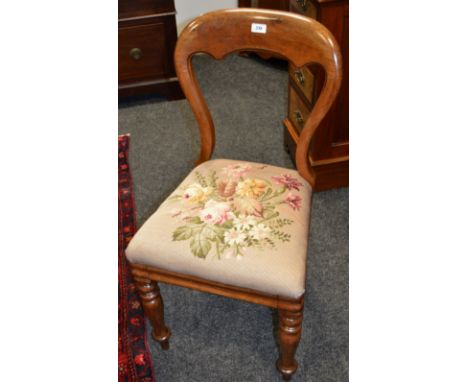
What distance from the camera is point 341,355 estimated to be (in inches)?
62.1

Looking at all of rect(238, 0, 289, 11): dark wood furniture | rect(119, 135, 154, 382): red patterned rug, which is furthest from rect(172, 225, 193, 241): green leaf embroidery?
rect(238, 0, 289, 11): dark wood furniture

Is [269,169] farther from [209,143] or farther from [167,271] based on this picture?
[167,271]

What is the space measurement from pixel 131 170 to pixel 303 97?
1.01 m

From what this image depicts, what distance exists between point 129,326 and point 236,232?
679 millimetres

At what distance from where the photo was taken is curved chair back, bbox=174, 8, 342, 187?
50.5 inches

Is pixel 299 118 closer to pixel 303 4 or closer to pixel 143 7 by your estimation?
pixel 303 4

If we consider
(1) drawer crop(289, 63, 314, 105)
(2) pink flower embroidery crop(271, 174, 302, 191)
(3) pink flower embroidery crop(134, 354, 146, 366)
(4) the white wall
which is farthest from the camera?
(4) the white wall

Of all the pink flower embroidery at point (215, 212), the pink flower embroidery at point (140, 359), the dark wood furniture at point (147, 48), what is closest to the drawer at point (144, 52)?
the dark wood furniture at point (147, 48)

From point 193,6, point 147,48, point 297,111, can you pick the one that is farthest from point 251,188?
point 193,6

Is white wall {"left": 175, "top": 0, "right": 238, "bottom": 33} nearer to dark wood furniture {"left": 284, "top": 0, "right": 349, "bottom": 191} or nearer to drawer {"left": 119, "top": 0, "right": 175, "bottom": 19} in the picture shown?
drawer {"left": 119, "top": 0, "right": 175, "bottom": 19}

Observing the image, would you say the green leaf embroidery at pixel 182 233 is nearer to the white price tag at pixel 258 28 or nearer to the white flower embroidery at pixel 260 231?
the white flower embroidery at pixel 260 231

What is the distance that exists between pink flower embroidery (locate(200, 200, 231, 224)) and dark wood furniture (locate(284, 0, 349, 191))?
607mm

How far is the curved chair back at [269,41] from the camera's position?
128 centimetres

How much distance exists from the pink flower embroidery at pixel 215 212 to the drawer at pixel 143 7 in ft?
5.75
